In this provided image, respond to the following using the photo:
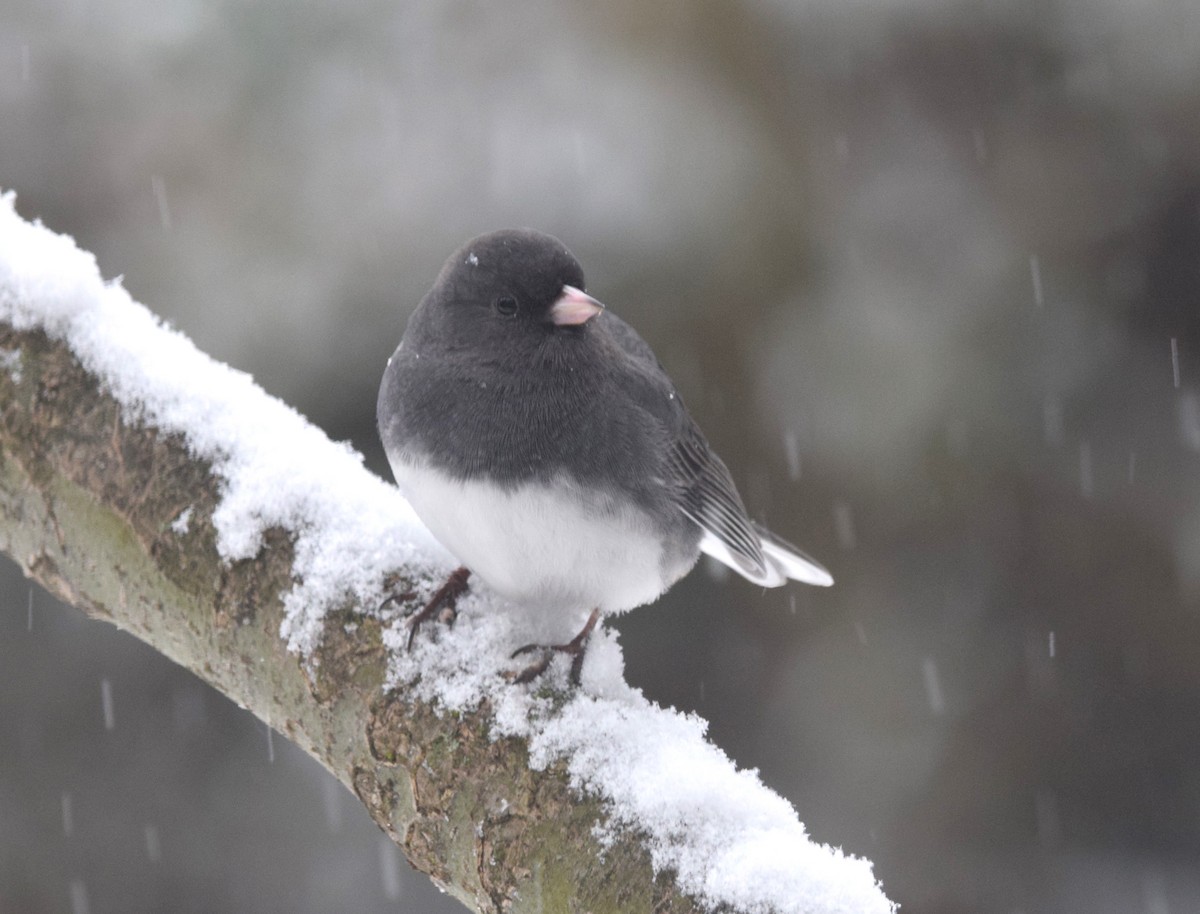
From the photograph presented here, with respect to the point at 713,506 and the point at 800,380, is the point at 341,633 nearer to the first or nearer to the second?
the point at 713,506

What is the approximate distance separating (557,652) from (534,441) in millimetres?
328

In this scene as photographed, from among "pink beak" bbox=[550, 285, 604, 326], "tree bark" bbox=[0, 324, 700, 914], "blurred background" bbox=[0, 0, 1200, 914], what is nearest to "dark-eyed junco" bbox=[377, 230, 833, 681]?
"pink beak" bbox=[550, 285, 604, 326]

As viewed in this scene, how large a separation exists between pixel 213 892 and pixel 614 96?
2.63 meters

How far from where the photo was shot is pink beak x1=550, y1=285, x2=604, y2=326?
1.74m

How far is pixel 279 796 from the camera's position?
3.17 m

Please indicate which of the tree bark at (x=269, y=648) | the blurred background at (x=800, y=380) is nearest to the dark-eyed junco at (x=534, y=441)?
the tree bark at (x=269, y=648)

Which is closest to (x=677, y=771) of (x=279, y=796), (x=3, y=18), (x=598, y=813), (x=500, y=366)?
(x=598, y=813)

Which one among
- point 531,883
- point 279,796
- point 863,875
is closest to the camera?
point 863,875

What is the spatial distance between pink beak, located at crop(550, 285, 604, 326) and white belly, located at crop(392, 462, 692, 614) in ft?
0.91

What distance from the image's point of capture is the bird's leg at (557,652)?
1408 millimetres

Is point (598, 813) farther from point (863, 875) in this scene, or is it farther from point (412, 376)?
point (412, 376)

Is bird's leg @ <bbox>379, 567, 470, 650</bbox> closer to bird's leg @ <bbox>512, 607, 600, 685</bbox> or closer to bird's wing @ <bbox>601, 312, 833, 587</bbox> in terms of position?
bird's leg @ <bbox>512, 607, 600, 685</bbox>

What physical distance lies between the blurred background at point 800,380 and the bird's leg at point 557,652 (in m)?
1.61

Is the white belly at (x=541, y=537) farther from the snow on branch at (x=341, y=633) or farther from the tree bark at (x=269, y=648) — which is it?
the tree bark at (x=269, y=648)
